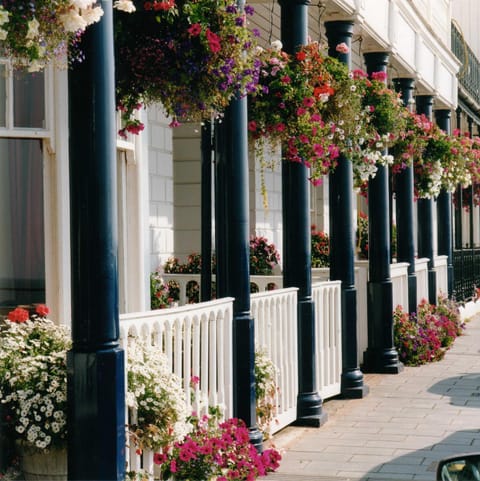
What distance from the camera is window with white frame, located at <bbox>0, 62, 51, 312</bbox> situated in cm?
668

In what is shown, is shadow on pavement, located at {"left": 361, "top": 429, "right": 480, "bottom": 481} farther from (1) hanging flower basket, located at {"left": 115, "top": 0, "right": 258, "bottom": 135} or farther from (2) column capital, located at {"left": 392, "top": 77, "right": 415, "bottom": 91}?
(2) column capital, located at {"left": 392, "top": 77, "right": 415, "bottom": 91}

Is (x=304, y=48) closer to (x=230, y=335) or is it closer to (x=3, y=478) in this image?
(x=230, y=335)

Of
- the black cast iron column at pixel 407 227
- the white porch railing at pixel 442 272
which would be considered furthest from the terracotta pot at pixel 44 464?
the white porch railing at pixel 442 272

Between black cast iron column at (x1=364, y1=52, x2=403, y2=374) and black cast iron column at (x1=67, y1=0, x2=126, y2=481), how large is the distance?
8.04 meters

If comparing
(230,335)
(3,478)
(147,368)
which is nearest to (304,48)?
(230,335)

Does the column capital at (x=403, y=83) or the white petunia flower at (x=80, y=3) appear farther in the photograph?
the column capital at (x=403, y=83)

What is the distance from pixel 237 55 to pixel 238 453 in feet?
7.63

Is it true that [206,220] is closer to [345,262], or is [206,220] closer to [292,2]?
[292,2]

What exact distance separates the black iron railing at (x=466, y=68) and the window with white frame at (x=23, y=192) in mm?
14352

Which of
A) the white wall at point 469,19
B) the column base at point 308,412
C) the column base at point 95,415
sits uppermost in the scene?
the white wall at point 469,19

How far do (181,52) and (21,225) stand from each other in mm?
1656

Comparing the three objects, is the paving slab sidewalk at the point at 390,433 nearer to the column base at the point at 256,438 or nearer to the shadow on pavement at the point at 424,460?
the shadow on pavement at the point at 424,460

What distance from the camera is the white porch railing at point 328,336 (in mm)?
10453

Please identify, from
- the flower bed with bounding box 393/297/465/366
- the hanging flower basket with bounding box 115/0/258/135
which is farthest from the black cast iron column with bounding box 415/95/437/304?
the hanging flower basket with bounding box 115/0/258/135
